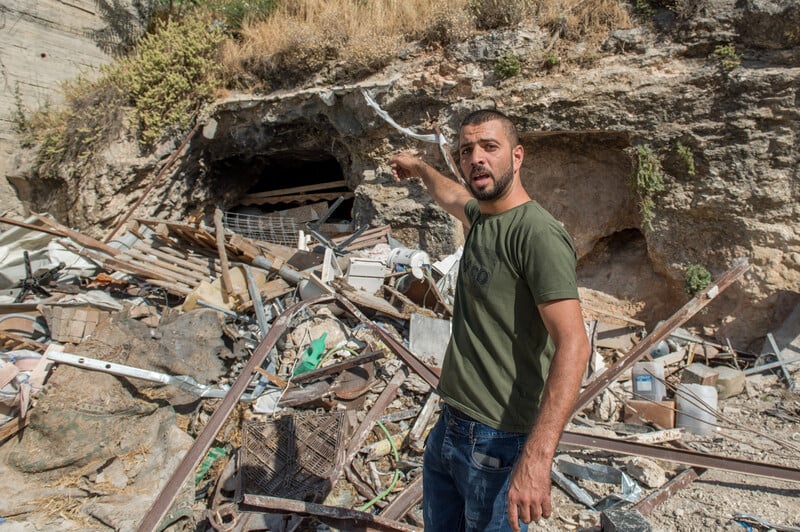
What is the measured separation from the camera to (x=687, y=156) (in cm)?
582

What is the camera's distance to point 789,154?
212 inches

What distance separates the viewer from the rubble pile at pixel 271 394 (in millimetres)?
3424

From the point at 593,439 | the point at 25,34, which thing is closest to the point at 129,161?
the point at 25,34

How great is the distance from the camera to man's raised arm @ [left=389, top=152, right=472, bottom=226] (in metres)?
2.34

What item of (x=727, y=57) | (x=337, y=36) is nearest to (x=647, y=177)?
(x=727, y=57)

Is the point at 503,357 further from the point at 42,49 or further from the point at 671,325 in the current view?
the point at 42,49

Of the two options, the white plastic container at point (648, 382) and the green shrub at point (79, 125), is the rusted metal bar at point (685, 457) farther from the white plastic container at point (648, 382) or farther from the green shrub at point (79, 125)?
the green shrub at point (79, 125)

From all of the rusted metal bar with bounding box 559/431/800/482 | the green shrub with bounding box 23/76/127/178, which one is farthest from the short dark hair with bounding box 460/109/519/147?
the green shrub with bounding box 23/76/127/178

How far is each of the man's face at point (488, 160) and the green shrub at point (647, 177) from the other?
5050 millimetres

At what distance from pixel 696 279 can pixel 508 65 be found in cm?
363

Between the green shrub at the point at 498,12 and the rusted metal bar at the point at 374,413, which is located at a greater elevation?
the green shrub at the point at 498,12

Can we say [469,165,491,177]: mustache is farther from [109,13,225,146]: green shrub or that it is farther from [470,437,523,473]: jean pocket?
[109,13,225,146]: green shrub

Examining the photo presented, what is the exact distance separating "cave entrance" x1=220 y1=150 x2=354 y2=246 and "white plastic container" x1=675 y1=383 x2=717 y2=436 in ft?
17.4

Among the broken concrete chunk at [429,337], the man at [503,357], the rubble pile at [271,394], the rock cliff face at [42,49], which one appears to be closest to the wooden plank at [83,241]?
the rubble pile at [271,394]
